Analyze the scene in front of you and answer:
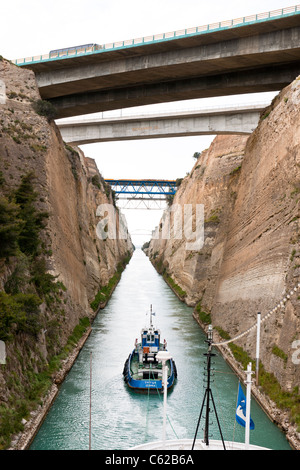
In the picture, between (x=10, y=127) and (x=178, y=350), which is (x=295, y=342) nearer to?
(x=178, y=350)

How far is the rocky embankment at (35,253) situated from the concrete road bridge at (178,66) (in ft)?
10.2

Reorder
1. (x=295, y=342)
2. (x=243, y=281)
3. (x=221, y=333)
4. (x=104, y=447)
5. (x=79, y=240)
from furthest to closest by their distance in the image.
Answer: (x=79, y=240) → (x=221, y=333) → (x=243, y=281) → (x=295, y=342) → (x=104, y=447)

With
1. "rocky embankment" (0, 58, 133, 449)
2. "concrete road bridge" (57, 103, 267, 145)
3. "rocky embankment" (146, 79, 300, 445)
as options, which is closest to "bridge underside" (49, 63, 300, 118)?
"rocky embankment" (146, 79, 300, 445)

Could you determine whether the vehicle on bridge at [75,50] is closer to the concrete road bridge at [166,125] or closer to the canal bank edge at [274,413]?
the concrete road bridge at [166,125]

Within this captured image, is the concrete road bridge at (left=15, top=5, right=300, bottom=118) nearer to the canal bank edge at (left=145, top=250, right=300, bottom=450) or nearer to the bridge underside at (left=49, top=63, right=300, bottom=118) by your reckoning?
the bridge underside at (left=49, top=63, right=300, bottom=118)

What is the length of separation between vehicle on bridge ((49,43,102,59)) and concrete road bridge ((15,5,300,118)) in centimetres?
9

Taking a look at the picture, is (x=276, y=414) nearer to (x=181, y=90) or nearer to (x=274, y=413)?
(x=274, y=413)

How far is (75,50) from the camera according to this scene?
108 feet

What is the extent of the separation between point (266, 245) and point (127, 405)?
10.0m

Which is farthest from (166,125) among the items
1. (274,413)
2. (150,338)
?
(274,413)

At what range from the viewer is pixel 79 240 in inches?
1443

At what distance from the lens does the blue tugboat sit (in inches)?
802

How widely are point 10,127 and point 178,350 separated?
1789 centimetres
